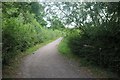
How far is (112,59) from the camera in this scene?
11.6m

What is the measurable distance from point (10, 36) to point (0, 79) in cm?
407

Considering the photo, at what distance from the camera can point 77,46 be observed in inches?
701

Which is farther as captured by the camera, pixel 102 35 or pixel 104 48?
pixel 102 35

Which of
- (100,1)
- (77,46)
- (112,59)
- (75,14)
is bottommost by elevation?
(77,46)

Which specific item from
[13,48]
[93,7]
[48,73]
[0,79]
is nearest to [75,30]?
[93,7]

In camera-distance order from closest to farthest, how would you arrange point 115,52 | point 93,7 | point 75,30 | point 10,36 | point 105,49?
point 115,52
point 105,49
point 10,36
point 93,7
point 75,30

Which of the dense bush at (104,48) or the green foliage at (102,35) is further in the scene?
the green foliage at (102,35)

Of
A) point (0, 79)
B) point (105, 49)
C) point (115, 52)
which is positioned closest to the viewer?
point (0, 79)

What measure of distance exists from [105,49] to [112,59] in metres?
1.00

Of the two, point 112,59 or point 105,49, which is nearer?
point 112,59

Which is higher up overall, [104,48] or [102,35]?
[102,35]

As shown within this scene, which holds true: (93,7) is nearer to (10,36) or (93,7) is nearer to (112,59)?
(112,59)

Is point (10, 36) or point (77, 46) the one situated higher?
point (10, 36)

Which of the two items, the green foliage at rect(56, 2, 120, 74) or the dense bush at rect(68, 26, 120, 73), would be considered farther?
the green foliage at rect(56, 2, 120, 74)
